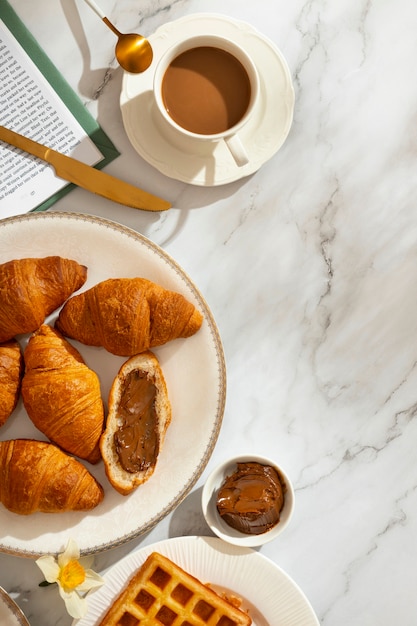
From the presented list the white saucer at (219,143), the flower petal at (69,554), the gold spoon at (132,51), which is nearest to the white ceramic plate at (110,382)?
the flower petal at (69,554)

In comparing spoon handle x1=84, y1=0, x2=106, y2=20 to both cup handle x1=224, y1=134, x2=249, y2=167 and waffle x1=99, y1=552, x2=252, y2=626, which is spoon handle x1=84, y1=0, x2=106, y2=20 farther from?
waffle x1=99, y1=552, x2=252, y2=626

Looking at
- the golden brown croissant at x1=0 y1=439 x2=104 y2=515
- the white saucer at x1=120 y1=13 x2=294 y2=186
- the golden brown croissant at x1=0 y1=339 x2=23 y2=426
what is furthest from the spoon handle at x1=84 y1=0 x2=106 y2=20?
the golden brown croissant at x1=0 y1=439 x2=104 y2=515

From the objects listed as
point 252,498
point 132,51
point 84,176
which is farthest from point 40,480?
point 132,51

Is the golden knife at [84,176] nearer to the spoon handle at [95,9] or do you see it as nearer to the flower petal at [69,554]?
the spoon handle at [95,9]

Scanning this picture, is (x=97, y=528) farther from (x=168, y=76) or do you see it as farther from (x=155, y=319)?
(x=168, y=76)

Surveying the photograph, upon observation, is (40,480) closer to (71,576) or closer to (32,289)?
(71,576)

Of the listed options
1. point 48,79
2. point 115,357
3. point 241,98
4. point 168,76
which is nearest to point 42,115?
point 48,79
